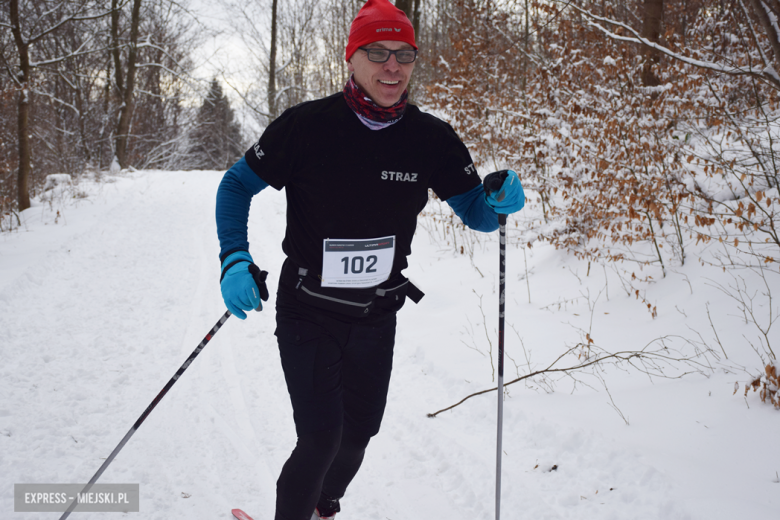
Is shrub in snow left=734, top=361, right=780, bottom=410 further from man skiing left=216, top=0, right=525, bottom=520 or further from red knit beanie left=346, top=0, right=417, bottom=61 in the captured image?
red knit beanie left=346, top=0, right=417, bottom=61

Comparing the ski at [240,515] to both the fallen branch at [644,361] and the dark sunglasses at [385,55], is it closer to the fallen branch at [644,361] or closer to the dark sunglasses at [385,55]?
the fallen branch at [644,361]

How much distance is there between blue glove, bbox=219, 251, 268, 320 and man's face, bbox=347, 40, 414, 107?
0.85 metres

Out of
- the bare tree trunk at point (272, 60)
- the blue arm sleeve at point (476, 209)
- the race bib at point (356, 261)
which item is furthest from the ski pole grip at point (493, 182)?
the bare tree trunk at point (272, 60)

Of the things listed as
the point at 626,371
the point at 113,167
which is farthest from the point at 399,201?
the point at 113,167

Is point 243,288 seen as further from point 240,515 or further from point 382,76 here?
point 240,515

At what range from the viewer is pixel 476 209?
94.9 inches

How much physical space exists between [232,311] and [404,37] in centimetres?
133

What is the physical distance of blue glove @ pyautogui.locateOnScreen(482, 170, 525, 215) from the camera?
2236 millimetres

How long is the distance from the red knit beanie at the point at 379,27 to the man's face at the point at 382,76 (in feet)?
0.09

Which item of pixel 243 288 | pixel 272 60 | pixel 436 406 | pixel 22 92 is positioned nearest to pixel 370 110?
pixel 243 288

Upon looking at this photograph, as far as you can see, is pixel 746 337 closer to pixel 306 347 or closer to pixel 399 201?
pixel 399 201

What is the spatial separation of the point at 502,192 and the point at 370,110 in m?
0.71

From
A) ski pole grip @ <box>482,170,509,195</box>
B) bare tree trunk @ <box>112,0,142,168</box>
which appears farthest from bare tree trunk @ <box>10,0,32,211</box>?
→ bare tree trunk @ <box>112,0,142,168</box>

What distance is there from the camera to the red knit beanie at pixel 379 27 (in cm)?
200
